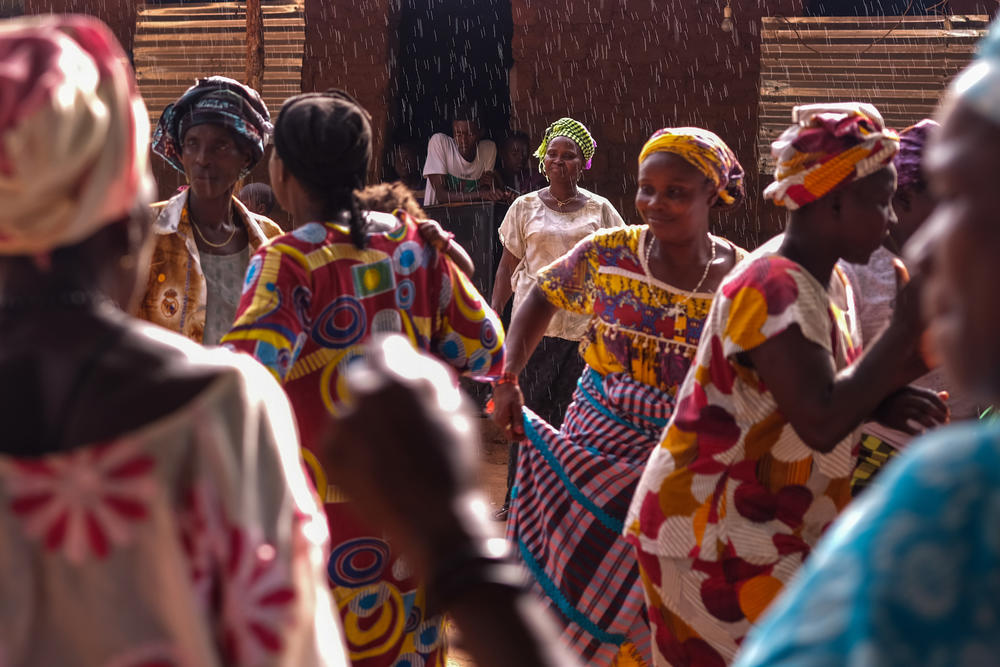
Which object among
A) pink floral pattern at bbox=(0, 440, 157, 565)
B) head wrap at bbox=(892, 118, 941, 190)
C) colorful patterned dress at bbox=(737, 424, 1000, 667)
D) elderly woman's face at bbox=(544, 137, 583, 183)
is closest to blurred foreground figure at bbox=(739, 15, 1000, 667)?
colorful patterned dress at bbox=(737, 424, 1000, 667)

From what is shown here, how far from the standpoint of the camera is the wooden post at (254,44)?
10133 mm

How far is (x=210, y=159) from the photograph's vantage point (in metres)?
4.25

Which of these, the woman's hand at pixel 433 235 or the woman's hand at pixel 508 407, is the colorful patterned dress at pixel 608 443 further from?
the woman's hand at pixel 433 235

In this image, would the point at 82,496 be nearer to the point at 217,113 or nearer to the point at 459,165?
the point at 217,113

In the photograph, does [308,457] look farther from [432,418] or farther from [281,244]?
[432,418]

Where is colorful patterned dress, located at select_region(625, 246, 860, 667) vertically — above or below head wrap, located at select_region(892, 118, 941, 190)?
below

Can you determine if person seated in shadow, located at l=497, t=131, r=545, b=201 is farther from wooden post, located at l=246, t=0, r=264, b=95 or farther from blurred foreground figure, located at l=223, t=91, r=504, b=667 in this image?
blurred foreground figure, located at l=223, t=91, r=504, b=667

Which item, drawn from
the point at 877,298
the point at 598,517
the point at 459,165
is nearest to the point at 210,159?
the point at 598,517

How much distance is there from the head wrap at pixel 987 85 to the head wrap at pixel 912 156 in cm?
316

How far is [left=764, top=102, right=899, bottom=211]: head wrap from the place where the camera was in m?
3.00

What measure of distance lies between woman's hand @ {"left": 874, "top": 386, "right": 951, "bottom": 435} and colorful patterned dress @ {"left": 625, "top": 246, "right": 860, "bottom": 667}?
0.14 metres

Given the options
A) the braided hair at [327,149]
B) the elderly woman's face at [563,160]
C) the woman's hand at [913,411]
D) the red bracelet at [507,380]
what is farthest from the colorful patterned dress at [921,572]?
the elderly woman's face at [563,160]

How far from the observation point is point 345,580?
340cm

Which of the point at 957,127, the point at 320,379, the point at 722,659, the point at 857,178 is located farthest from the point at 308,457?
the point at 957,127
